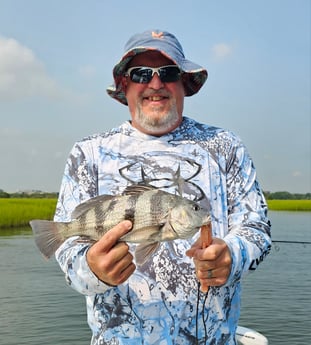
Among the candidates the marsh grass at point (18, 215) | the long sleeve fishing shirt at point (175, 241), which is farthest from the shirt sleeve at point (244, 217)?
the marsh grass at point (18, 215)

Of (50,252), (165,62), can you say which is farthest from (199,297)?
(165,62)

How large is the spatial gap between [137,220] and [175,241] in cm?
50

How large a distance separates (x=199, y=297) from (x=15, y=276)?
17747 millimetres

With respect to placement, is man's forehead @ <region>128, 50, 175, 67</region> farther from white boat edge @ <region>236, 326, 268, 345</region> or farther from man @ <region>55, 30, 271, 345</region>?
white boat edge @ <region>236, 326, 268, 345</region>

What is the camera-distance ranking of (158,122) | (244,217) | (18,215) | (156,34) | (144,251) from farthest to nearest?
1. (18,215)
2. (156,34)
3. (158,122)
4. (244,217)
5. (144,251)

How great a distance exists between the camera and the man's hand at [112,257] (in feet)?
8.51

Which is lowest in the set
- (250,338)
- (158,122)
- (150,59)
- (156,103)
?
(250,338)

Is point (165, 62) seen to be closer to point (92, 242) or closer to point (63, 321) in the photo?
point (92, 242)

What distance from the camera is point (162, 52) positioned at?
3.38m

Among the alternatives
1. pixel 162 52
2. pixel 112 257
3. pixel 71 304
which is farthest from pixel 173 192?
pixel 71 304

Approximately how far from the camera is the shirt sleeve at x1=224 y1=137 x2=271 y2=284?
2883 millimetres

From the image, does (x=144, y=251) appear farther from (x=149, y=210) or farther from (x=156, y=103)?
(x=156, y=103)

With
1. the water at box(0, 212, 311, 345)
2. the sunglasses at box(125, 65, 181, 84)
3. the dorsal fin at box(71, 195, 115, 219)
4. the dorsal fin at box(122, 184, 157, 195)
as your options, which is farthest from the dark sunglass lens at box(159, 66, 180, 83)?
the water at box(0, 212, 311, 345)

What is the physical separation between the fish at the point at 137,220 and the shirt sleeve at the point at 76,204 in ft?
0.29
